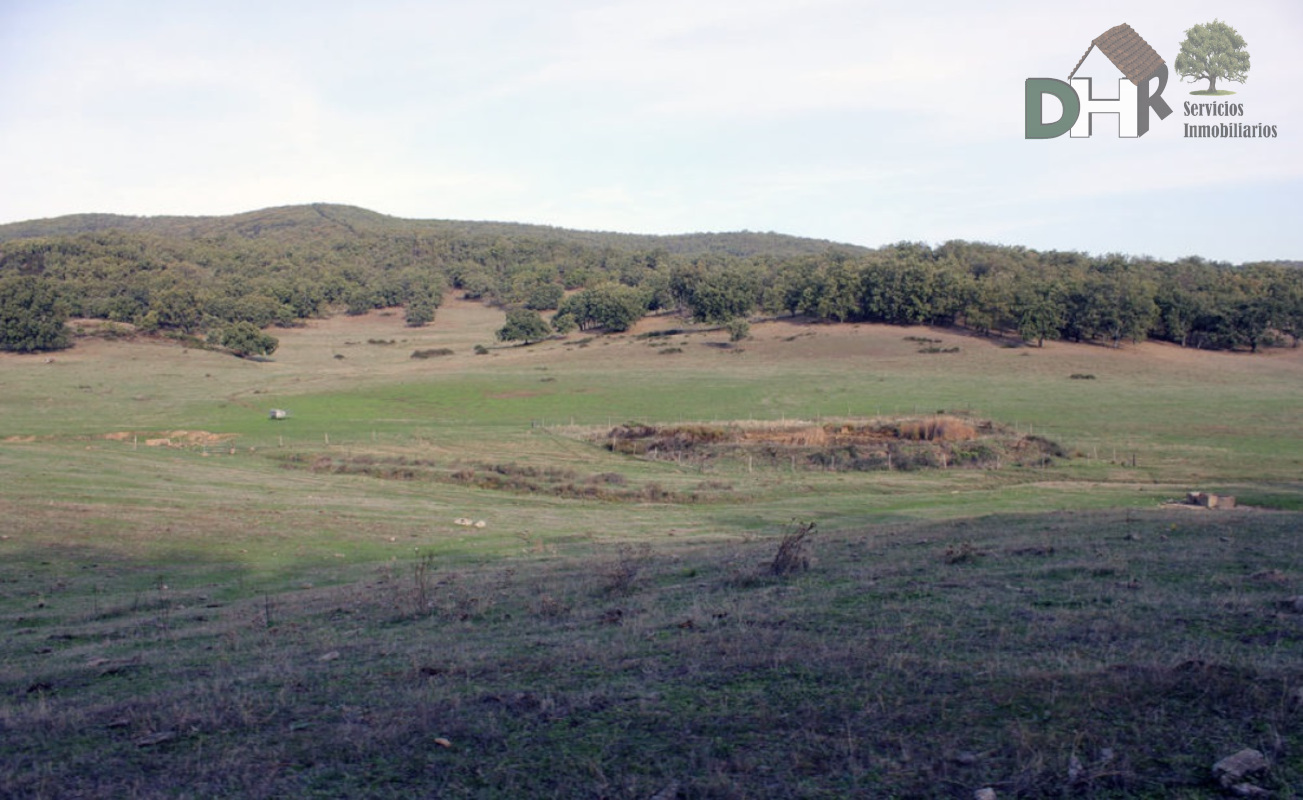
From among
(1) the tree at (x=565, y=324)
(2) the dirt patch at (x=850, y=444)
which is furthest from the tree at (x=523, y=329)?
(2) the dirt patch at (x=850, y=444)

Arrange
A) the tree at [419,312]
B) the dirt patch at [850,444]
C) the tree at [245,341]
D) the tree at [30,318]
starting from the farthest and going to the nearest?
the tree at [419,312] < the tree at [245,341] < the tree at [30,318] < the dirt patch at [850,444]

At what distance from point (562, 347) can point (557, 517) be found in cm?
8231

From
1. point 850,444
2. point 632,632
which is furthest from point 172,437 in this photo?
point 632,632

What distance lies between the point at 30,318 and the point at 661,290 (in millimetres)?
76225

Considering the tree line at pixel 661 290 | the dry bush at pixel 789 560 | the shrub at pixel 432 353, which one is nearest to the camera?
the dry bush at pixel 789 560

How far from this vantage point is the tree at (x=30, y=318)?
101688 millimetres

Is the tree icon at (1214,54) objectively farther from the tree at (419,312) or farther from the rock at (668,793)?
the tree at (419,312)

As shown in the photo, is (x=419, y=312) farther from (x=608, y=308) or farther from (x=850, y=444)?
(x=850, y=444)

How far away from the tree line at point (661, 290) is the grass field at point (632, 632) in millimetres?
59089

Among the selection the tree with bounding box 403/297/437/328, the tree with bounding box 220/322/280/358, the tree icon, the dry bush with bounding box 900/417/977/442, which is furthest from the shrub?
the tree icon

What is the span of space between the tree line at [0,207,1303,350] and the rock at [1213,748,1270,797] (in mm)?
95642

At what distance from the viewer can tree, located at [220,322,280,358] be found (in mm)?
110500

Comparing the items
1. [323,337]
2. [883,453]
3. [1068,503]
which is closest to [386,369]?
[323,337]

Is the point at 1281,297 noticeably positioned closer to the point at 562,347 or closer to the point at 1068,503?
the point at 562,347
